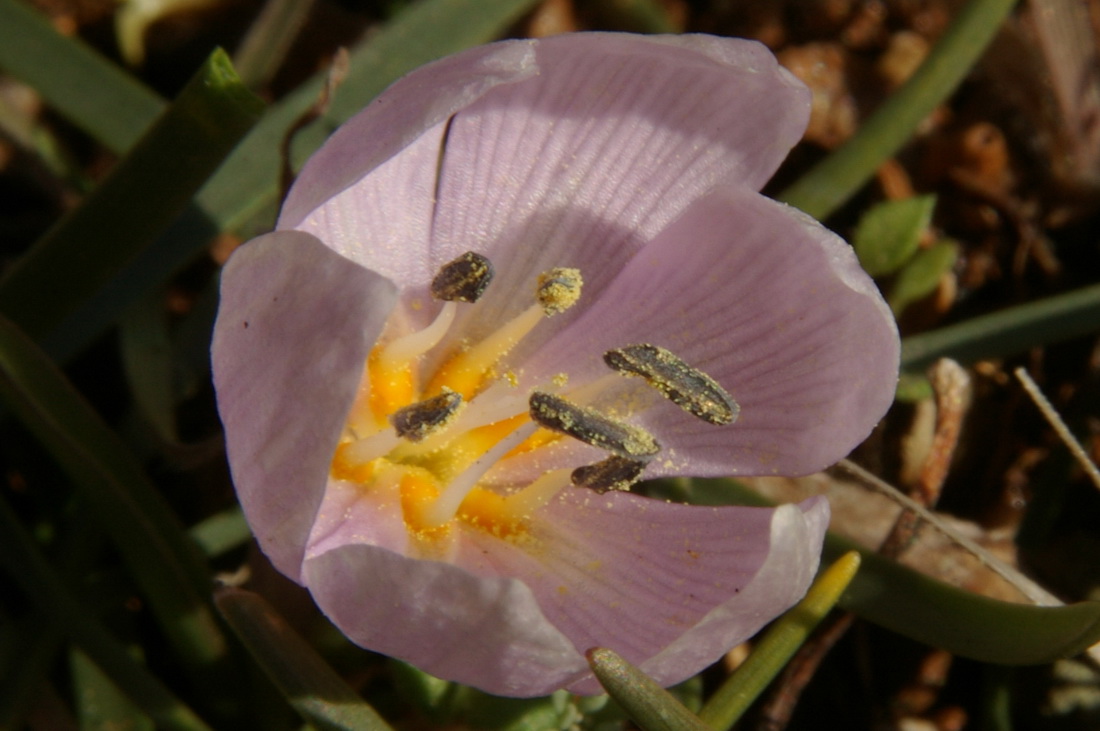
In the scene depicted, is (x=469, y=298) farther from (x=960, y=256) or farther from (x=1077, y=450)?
(x=960, y=256)

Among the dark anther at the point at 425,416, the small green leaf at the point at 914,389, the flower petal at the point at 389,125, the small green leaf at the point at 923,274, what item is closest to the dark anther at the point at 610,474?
the dark anther at the point at 425,416

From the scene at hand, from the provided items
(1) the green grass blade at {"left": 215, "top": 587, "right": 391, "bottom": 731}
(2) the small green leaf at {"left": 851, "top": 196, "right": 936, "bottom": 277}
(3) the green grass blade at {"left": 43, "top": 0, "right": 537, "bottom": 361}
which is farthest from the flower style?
(2) the small green leaf at {"left": 851, "top": 196, "right": 936, "bottom": 277}

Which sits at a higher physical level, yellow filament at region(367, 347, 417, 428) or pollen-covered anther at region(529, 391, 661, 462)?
yellow filament at region(367, 347, 417, 428)

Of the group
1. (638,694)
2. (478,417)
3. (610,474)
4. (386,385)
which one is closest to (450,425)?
(478,417)

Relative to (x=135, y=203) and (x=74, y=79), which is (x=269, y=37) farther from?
(x=135, y=203)

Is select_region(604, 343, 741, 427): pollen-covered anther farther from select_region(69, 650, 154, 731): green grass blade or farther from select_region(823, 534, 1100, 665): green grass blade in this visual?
select_region(69, 650, 154, 731): green grass blade

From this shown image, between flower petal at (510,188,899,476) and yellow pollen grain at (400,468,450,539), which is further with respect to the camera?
yellow pollen grain at (400,468,450,539)

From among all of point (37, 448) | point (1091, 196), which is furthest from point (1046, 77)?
point (37, 448)
